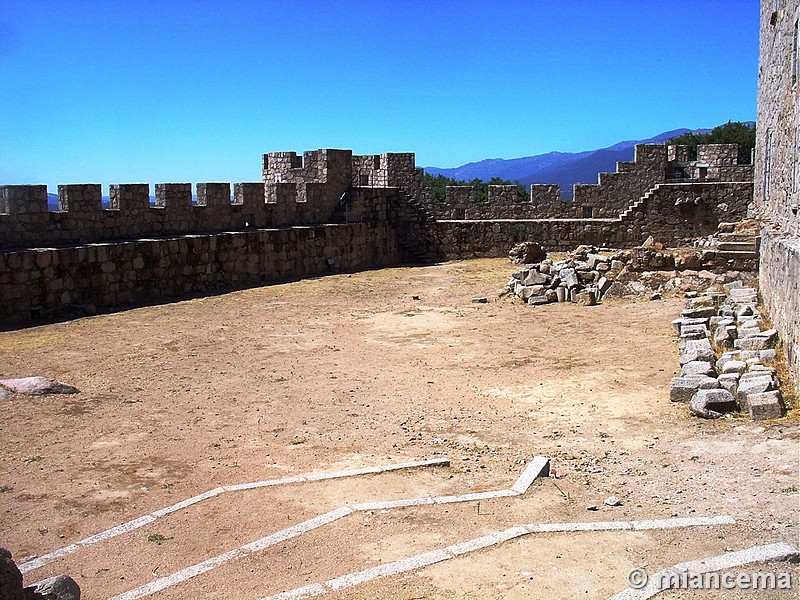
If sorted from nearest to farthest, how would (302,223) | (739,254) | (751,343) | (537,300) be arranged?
(751,343) < (537,300) < (739,254) < (302,223)

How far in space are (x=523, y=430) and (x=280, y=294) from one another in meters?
9.83

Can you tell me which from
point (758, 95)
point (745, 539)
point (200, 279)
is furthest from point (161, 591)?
point (758, 95)

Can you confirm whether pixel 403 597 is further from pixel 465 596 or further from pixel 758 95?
pixel 758 95

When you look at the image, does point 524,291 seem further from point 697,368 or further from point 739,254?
point 697,368

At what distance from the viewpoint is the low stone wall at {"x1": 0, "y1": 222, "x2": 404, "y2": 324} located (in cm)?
1294

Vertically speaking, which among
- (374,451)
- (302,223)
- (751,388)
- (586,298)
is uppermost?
(302,223)

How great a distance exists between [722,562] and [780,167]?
10.7m

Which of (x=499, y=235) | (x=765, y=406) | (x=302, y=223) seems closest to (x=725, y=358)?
(x=765, y=406)

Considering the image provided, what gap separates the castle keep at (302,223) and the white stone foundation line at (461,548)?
34.1 ft

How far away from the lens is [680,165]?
27344 mm

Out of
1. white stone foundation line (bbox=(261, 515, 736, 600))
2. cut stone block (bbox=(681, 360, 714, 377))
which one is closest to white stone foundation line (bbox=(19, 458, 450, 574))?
white stone foundation line (bbox=(261, 515, 736, 600))

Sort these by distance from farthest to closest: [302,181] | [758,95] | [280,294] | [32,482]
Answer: [302,181]
[758,95]
[280,294]
[32,482]

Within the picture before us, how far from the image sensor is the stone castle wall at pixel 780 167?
8.34 m

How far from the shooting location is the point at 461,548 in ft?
14.2
